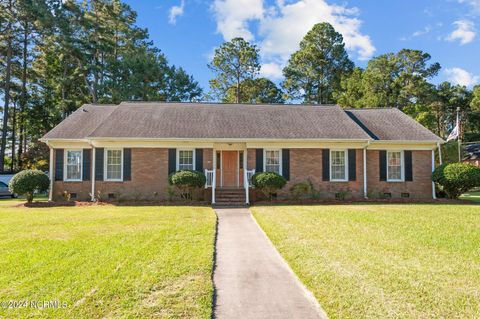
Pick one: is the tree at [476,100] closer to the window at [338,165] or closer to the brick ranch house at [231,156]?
the brick ranch house at [231,156]

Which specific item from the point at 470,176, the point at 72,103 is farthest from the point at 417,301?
the point at 72,103

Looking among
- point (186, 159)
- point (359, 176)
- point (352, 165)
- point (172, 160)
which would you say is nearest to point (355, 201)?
point (359, 176)

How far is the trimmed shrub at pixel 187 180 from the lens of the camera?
13.6 meters

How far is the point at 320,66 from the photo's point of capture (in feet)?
120

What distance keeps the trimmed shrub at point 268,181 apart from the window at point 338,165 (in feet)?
9.17

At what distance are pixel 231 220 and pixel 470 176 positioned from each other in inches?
461

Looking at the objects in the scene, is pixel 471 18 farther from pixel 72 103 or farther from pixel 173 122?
pixel 72 103

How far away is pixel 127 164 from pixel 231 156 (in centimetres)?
507

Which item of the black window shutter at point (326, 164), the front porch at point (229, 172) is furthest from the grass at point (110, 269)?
the black window shutter at point (326, 164)

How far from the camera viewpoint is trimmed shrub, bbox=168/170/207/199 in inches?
534

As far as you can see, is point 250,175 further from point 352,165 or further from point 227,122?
point 352,165

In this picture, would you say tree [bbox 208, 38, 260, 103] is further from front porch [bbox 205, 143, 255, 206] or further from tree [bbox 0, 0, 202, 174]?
front porch [bbox 205, 143, 255, 206]

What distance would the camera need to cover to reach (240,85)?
122 ft

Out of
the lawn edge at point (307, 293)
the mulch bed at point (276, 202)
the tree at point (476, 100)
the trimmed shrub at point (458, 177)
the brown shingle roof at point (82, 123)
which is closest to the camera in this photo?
the lawn edge at point (307, 293)
